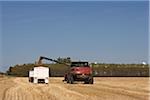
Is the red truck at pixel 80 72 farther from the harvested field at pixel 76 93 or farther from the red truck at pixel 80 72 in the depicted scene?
the harvested field at pixel 76 93

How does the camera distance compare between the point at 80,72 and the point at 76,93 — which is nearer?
the point at 76,93

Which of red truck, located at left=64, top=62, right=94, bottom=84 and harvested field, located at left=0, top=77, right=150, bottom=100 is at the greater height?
red truck, located at left=64, top=62, right=94, bottom=84

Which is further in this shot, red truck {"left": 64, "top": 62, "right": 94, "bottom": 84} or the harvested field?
red truck {"left": 64, "top": 62, "right": 94, "bottom": 84}

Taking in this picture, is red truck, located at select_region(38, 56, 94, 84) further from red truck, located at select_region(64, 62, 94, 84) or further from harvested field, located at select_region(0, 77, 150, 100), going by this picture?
harvested field, located at select_region(0, 77, 150, 100)

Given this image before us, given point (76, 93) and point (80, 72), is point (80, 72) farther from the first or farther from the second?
point (76, 93)

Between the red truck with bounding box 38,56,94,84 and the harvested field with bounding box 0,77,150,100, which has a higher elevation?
the red truck with bounding box 38,56,94,84

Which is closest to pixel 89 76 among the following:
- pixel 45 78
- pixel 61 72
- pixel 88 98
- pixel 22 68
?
pixel 45 78

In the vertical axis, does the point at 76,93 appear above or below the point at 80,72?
below

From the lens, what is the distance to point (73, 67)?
1617 inches

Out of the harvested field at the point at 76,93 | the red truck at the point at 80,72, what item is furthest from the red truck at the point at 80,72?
the harvested field at the point at 76,93

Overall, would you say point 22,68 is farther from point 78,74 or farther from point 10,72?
point 78,74

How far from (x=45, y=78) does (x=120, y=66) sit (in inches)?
2427

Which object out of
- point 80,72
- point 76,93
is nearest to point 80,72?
point 80,72

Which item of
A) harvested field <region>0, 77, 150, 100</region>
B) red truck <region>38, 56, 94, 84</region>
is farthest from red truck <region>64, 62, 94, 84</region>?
harvested field <region>0, 77, 150, 100</region>
